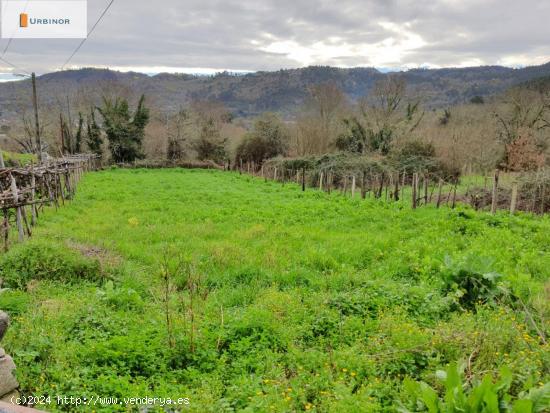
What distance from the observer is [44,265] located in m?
8.19

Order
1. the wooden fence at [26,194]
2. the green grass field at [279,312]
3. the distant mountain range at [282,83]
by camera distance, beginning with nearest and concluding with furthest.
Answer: the green grass field at [279,312]
the wooden fence at [26,194]
the distant mountain range at [282,83]

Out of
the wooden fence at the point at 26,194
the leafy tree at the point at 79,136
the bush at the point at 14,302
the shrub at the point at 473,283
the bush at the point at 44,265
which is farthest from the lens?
the leafy tree at the point at 79,136

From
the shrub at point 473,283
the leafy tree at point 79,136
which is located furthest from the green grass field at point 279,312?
the leafy tree at point 79,136

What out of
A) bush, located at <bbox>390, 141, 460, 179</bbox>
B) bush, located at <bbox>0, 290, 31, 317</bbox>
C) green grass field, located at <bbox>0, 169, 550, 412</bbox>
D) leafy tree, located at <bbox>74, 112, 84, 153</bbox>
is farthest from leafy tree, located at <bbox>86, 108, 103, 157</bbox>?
bush, located at <bbox>0, 290, 31, 317</bbox>

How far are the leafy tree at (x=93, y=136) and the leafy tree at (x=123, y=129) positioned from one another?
3.74 feet

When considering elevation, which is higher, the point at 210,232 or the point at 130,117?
the point at 130,117

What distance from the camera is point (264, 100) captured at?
11844cm

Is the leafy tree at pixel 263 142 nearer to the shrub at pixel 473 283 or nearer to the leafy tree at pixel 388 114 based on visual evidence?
the leafy tree at pixel 388 114

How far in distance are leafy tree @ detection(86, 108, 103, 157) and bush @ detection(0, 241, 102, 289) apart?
3543cm

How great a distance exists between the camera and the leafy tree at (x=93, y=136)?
4097 centimetres

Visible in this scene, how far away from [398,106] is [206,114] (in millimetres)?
23744

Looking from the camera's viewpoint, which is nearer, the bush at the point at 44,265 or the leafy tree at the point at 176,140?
the bush at the point at 44,265

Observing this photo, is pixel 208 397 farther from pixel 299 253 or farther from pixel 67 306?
pixel 299 253

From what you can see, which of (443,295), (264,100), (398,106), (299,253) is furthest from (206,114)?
(264,100)
